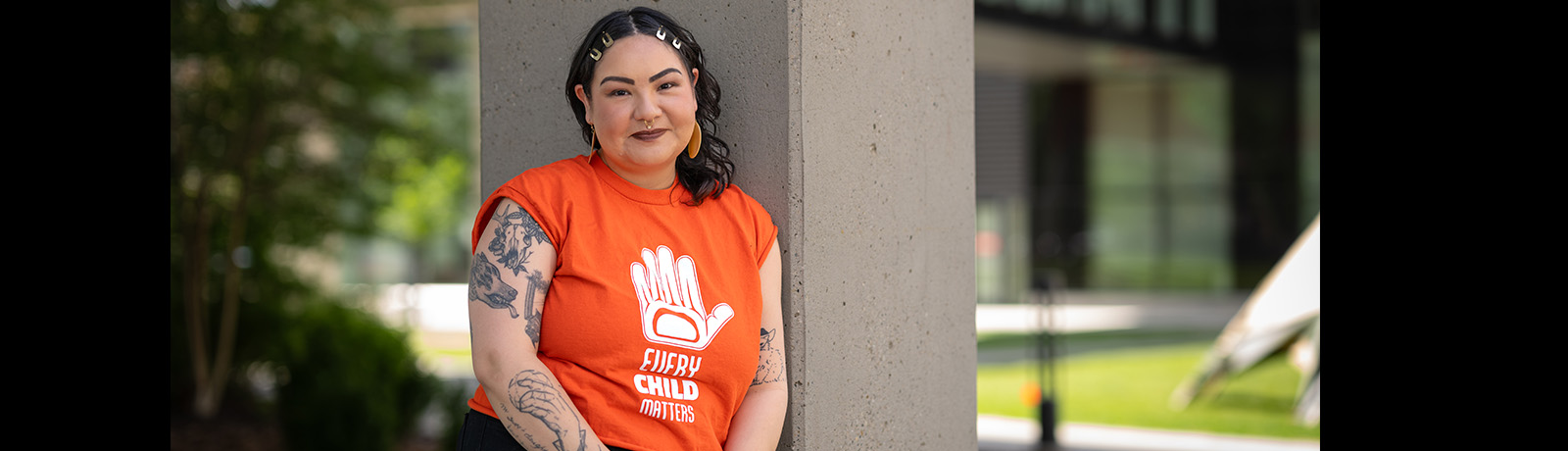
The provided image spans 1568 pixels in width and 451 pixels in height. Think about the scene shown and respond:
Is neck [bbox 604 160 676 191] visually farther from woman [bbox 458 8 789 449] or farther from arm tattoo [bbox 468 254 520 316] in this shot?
arm tattoo [bbox 468 254 520 316]

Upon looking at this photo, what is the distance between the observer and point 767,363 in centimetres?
242

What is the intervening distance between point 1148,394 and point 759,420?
347 inches

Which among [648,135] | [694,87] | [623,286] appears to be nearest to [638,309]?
[623,286]

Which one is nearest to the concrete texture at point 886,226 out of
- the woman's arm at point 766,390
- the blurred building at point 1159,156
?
the woman's arm at point 766,390

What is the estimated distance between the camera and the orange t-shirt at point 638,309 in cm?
217

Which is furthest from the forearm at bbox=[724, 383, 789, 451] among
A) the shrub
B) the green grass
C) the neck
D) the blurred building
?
the blurred building

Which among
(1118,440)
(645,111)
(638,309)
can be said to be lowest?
(1118,440)

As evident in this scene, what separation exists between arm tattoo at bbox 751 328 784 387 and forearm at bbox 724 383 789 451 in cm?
1

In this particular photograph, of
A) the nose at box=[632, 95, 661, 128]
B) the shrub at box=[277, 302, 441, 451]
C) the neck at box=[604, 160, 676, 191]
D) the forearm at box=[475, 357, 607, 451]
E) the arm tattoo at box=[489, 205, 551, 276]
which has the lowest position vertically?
the shrub at box=[277, 302, 441, 451]

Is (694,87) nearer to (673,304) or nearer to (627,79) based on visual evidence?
(627,79)

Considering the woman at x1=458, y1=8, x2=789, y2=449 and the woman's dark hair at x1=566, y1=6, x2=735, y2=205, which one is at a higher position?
the woman's dark hair at x1=566, y1=6, x2=735, y2=205

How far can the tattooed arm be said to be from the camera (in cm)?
209

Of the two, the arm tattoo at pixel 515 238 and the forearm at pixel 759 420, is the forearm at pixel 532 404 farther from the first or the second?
the forearm at pixel 759 420

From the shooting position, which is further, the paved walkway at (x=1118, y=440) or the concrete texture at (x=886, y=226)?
the paved walkway at (x=1118, y=440)
